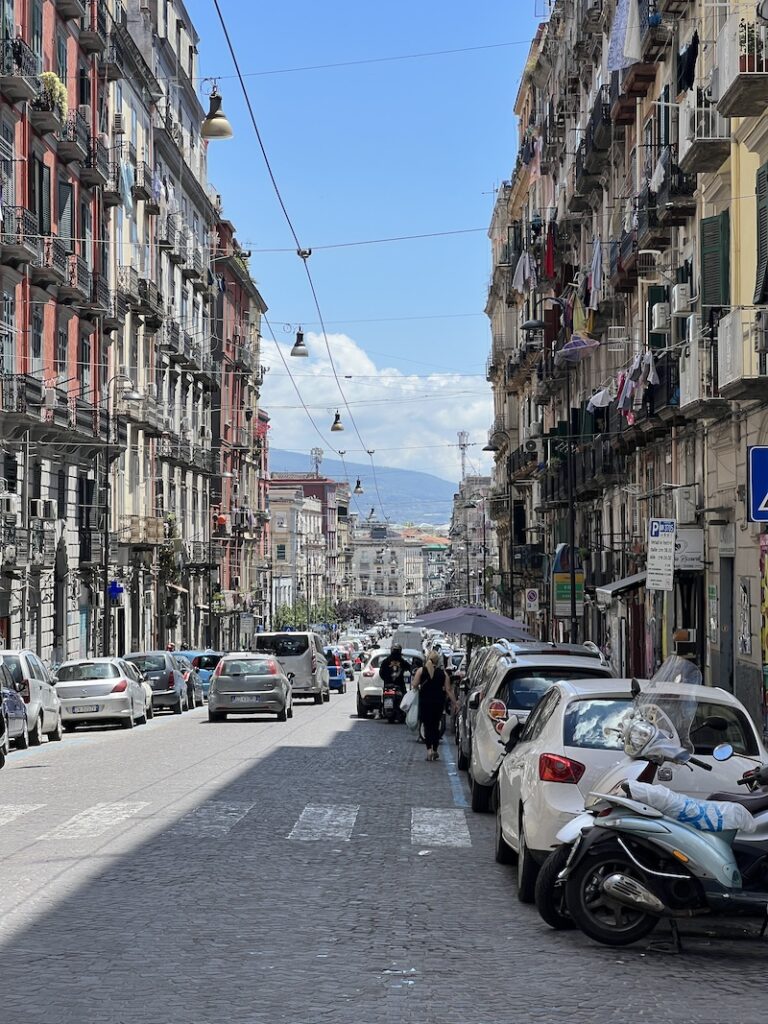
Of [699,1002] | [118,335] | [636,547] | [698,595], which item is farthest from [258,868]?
[118,335]

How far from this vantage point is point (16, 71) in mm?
39219

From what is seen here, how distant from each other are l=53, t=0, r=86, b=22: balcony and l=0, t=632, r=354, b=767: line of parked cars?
17.7 meters

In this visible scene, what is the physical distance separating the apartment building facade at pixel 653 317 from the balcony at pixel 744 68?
0.04 metres

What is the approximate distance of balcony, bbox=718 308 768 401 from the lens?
68.7ft

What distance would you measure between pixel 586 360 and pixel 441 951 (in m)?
43.0

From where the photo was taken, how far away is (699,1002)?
788 centimetres

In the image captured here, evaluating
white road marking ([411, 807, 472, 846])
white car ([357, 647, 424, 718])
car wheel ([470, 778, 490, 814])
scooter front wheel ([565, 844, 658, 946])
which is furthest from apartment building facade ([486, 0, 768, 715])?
scooter front wheel ([565, 844, 658, 946])

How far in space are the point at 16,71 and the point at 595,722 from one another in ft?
105

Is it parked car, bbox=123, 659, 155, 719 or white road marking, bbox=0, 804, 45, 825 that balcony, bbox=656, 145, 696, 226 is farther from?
white road marking, bbox=0, 804, 45, 825

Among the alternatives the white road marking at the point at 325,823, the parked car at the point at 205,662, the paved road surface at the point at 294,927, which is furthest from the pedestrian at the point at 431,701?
the parked car at the point at 205,662

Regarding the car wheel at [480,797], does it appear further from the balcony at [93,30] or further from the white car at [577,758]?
the balcony at [93,30]

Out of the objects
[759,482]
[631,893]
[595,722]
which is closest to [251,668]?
[759,482]

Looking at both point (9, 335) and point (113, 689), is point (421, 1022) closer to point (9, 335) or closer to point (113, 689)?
point (113, 689)

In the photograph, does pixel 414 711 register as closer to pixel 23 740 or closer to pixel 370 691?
pixel 23 740
